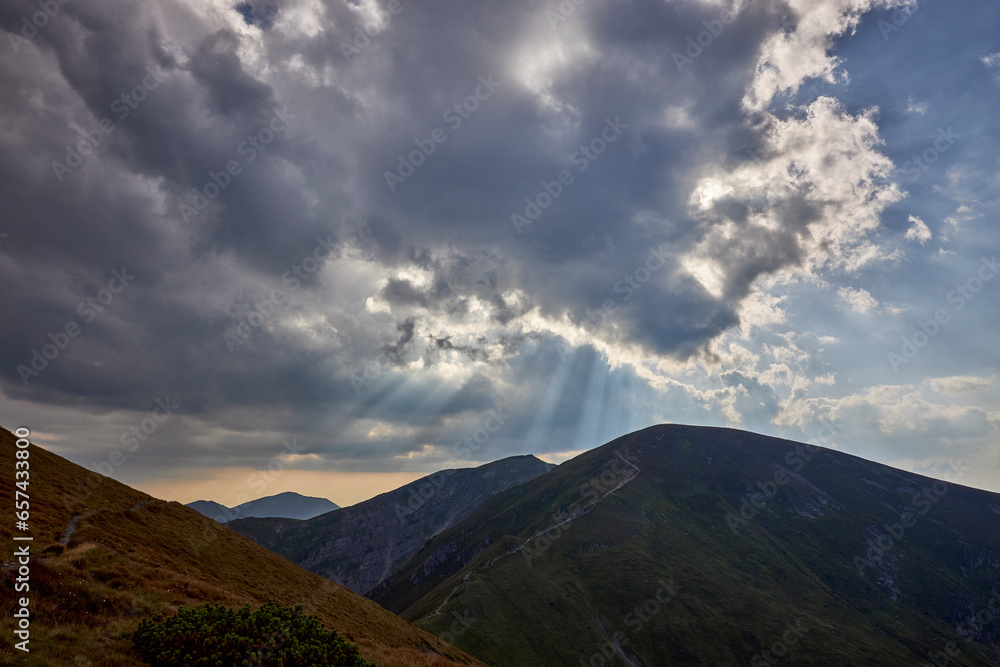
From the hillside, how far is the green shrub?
1.06 meters

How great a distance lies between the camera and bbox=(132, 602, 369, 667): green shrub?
60.0ft

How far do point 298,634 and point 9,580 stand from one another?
42.2 feet

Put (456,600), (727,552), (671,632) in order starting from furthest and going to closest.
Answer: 1. (727,552)
2. (671,632)
3. (456,600)

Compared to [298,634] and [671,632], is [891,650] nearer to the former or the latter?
[671,632]

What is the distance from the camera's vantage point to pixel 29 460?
181ft

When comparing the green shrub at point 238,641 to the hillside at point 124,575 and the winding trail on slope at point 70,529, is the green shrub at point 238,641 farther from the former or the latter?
the winding trail on slope at point 70,529

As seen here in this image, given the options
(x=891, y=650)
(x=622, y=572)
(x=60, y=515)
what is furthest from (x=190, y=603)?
(x=891, y=650)

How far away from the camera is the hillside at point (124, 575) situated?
18.8 m
